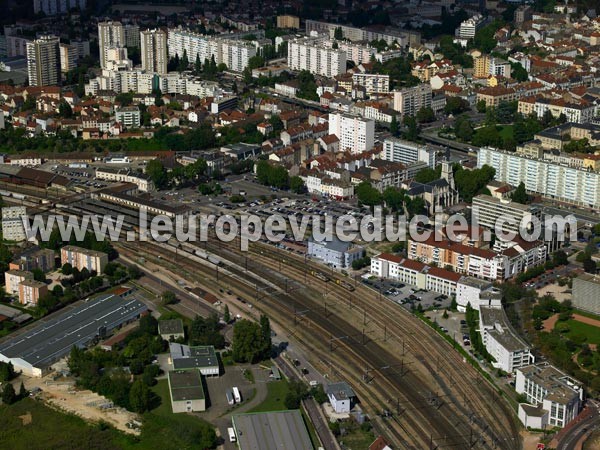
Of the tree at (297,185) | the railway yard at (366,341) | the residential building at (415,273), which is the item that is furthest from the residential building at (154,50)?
the residential building at (415,273)

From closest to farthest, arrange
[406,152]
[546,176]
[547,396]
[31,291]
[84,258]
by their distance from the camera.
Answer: [547,396] < [31,291] < [84,258] < [546,176] < [406,152]

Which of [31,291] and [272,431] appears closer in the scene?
[272,431]

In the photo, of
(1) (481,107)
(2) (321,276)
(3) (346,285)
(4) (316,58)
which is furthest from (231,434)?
(4) (316,58)

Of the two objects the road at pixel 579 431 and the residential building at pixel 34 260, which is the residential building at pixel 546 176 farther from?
the residential building at pixel 34 260

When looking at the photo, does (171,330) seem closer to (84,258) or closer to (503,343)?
(84,258)

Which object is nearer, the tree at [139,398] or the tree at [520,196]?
the tree at [139,398]

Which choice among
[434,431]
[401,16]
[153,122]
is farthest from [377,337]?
[401,16]
